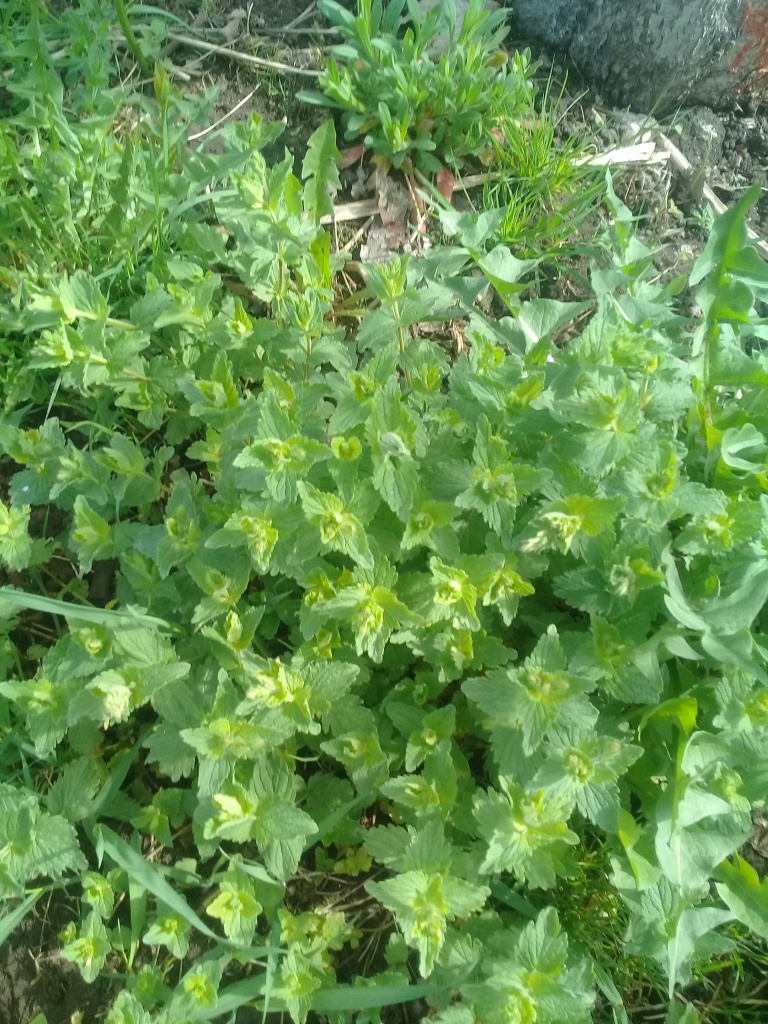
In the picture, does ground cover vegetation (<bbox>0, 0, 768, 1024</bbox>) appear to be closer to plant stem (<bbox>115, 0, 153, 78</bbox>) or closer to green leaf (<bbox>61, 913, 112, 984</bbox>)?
green leaf (<bbox>61, 913, 112, 984</bbox>)

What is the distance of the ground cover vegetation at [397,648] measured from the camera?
1.53 meters

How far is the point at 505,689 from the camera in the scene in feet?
5.09

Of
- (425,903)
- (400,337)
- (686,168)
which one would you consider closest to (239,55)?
(400,337)

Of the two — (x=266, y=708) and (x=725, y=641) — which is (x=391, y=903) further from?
(x=725, y=641)

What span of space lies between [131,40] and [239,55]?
401 millimetres

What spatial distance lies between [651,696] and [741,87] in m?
2.23

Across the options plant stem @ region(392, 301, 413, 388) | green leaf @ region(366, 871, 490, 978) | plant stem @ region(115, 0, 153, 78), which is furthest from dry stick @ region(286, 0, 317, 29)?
green leaf @ region(366, 871, 490, 978)

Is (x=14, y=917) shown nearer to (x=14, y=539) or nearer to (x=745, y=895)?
(x=14, y=539)

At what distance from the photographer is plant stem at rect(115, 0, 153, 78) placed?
2209mm

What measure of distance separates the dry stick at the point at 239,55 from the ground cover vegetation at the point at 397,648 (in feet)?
2.23

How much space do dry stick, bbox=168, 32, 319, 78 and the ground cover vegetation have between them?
2.23 ft

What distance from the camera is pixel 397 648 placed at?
182 cm

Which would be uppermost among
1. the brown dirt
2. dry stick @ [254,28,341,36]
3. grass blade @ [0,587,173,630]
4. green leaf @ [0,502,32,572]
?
dry stick @ [254,28,341,36]

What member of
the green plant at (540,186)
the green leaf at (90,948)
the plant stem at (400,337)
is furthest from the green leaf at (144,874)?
the green plant at (540,186)
